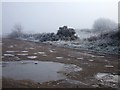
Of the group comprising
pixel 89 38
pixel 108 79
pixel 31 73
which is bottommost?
pixel 108 79

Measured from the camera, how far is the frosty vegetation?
76.5 feet

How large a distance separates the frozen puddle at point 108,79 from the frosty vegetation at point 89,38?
9.07m

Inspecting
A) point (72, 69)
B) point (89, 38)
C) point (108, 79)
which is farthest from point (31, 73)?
point (89, 38)

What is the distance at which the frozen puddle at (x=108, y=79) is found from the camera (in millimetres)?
9648

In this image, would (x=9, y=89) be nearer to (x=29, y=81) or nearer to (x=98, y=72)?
(x=29, y=81)

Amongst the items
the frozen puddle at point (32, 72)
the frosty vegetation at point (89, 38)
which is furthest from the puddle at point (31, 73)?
the frosty vegetation at point (89, 38)

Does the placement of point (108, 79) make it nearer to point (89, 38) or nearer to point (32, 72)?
point (32, 72)

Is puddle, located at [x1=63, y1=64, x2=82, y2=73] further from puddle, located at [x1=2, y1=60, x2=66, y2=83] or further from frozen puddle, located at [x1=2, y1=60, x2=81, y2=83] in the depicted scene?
puddle, located at [x1=2, y1=60, x2=66, y2=83]

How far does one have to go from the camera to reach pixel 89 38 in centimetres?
3247

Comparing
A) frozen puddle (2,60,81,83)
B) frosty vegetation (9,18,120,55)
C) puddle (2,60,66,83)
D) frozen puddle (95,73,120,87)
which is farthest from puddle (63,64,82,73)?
frosty vegetation (9,18,120,55)

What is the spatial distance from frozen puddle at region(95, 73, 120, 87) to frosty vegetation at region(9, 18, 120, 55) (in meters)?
9.07

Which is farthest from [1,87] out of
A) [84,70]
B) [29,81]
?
[84,70]

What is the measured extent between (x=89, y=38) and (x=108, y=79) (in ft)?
73.1

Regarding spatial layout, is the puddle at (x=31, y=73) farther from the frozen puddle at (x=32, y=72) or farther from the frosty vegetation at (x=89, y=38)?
the frosty vegetation at (x=89, y=38)
